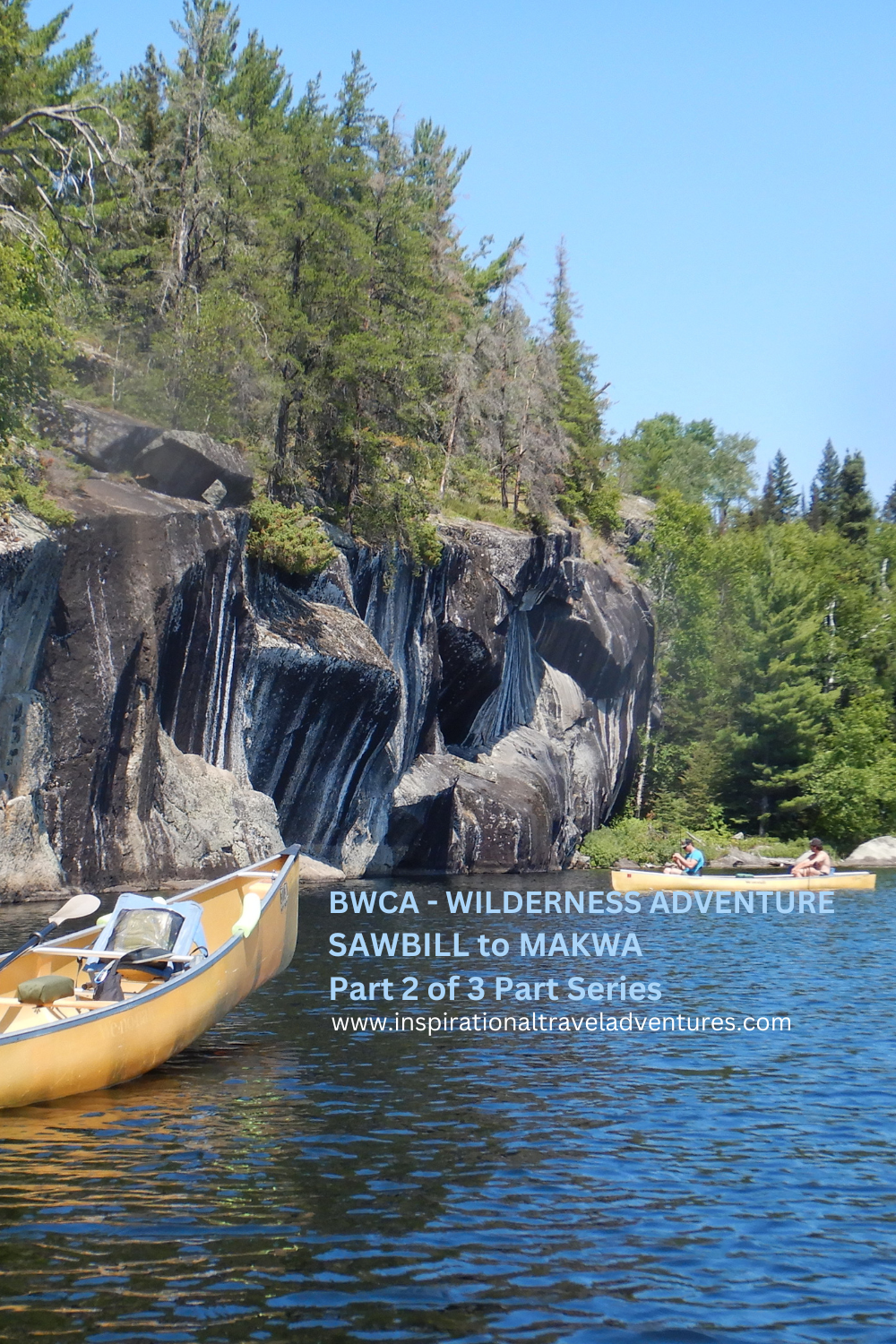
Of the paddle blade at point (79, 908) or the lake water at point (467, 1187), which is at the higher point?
the paddle blade at point (79, 908)

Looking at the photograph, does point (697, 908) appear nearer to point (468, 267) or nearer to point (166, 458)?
point (166, 458)

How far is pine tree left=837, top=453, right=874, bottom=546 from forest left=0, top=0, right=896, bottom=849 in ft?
65.3

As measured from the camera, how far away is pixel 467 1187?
945 centimetres

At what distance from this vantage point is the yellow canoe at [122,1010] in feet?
36.8

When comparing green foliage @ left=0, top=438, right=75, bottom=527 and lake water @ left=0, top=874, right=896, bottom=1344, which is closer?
lake water @ left=0, top=874, right=896, bottom=1344

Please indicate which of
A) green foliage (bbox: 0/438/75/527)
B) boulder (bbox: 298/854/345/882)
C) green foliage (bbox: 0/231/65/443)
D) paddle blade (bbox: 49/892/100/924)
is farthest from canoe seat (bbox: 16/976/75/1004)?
boulder (bbox: 298/854/345/882)

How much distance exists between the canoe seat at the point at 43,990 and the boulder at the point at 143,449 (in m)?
22.1

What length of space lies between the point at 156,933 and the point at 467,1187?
229 inches

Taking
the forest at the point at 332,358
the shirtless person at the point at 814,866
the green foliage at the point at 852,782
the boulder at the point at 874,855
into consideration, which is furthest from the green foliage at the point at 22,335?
the green foliage at the point at 852,782

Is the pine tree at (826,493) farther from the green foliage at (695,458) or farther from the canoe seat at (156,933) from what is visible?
the canoe seat at (156,933)

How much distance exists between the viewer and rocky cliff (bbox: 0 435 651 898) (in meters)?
26.9

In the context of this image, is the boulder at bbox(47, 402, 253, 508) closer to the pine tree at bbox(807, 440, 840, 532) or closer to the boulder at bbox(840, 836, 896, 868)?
the boulder at bbox(840, 836, 896, 868)

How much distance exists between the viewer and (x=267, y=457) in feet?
124

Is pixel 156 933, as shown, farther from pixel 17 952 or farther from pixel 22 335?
pixel 22 335
